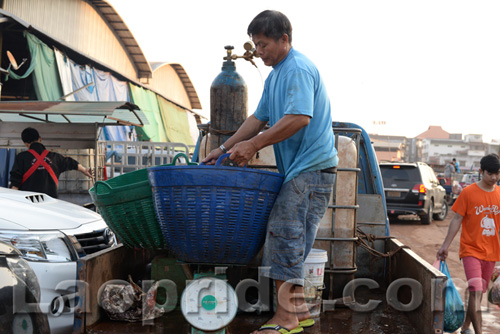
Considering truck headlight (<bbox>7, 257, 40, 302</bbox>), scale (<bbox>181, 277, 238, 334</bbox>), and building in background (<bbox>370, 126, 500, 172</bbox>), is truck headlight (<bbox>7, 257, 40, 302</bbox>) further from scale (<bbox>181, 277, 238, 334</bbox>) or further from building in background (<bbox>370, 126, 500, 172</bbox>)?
Answer: building in background (<bbox>370, 126, 500, 172</bbox>)

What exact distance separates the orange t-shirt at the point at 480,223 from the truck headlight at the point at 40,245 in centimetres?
351

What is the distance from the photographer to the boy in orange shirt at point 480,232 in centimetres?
496

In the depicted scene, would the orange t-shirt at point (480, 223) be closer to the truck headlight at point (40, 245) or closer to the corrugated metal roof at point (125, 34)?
the truck headlight at point (40, 245)

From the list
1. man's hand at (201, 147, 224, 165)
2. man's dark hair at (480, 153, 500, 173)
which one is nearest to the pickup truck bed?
man's hand at (201, 147, 224, 165)

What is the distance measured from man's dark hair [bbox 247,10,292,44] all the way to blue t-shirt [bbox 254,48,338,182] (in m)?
0.17

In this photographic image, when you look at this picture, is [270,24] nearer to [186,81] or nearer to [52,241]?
[52,241]

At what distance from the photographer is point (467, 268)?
16.6ft

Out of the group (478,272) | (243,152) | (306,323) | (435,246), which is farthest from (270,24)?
(435,246)

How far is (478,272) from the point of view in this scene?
4.98 meters

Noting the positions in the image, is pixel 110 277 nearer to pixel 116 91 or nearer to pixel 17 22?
pixel 17 22

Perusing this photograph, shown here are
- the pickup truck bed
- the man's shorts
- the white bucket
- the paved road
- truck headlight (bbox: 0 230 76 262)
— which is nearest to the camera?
the pickup truck bed

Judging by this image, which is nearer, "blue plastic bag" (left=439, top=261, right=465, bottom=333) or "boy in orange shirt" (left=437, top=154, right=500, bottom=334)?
"blue plastic bag" (left=439, top=261, right=465, bottom=333)

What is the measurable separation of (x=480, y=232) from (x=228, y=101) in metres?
2.61

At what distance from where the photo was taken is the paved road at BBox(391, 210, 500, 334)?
6180 mm
